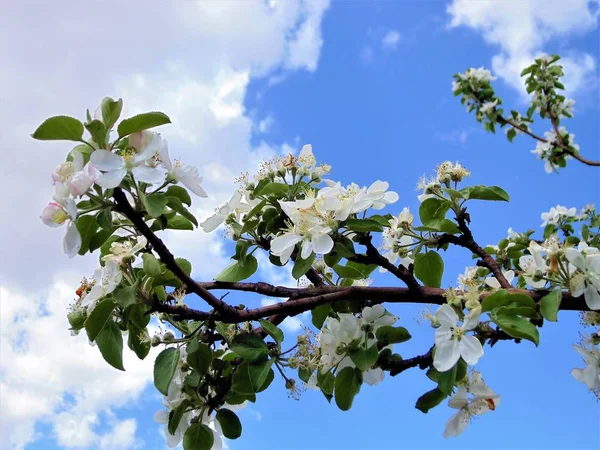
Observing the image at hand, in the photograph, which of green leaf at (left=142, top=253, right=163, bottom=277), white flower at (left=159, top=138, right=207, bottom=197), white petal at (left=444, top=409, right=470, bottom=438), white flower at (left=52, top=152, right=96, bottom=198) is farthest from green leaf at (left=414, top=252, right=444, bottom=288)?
white flower at (left=52, top=152, right=96, bottom=198)

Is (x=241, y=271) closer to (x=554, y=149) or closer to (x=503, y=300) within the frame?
(x=503, y=300)

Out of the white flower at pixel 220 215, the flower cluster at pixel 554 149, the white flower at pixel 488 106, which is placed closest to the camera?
the white flower at pixel 220 215

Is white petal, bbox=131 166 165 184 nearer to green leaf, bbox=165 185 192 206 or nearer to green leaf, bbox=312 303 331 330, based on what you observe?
green leaf, bbox=165 185 192 206

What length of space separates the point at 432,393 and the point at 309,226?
1.96 ft

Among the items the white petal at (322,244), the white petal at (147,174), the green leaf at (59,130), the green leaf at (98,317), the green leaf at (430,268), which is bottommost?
the green leaf at (98,317)

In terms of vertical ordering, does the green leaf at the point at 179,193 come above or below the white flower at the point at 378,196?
below

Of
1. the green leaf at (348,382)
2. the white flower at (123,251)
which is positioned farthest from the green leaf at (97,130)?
the green leaf at (348,382)

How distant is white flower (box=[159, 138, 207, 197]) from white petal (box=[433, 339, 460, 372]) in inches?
30.6

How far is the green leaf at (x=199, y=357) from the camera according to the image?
1.79 meters

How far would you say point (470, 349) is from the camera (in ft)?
5.10

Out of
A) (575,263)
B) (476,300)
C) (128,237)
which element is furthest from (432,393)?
(128,237)

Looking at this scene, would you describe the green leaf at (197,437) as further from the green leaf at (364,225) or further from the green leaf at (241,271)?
the green leaf at (364,225)

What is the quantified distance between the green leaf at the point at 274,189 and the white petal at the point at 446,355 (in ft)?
2.38

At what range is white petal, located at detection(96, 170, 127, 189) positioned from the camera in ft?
4.84
